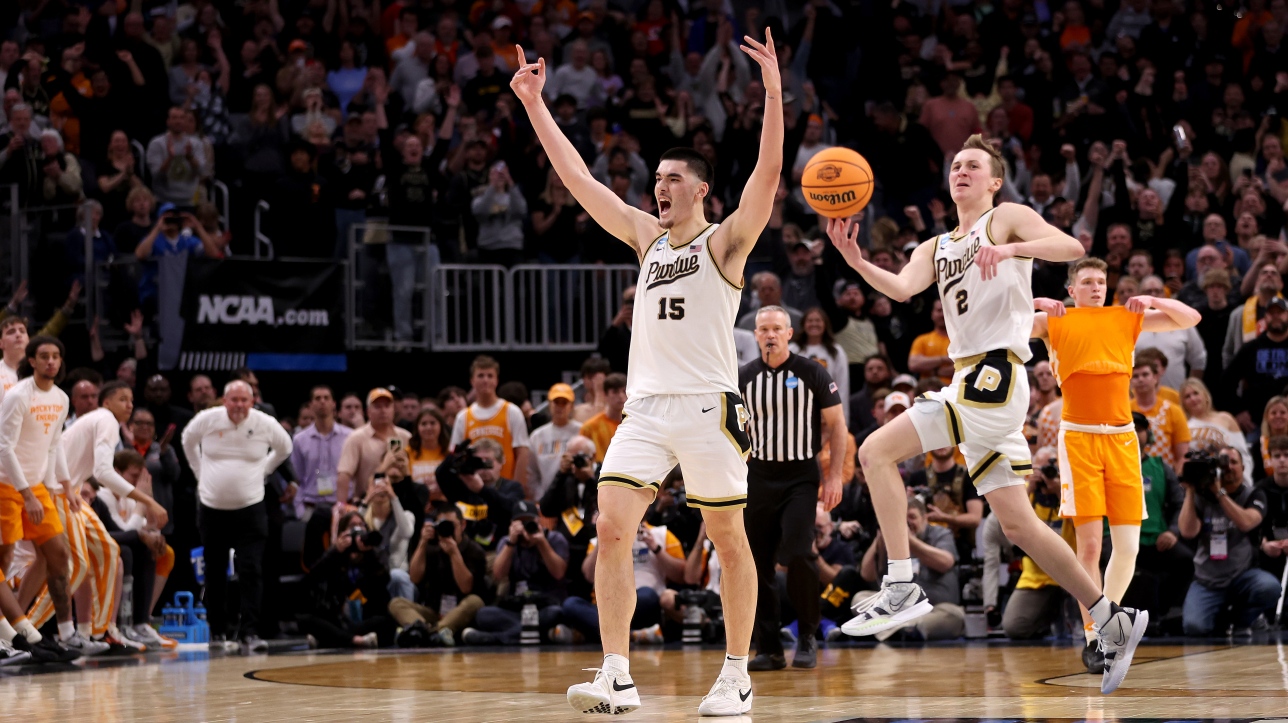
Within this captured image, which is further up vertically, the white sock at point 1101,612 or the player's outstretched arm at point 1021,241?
the player's outstretched arm at point 1021,241

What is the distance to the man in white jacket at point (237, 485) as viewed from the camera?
44.2 ft

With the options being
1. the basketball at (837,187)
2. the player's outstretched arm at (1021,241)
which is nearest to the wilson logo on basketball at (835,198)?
the basketball at (837,187)

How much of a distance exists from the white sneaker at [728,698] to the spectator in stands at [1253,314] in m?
8.58

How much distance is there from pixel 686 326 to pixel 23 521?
23.1 ft

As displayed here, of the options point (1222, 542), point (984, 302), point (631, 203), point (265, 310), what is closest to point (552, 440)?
point (265, 310)

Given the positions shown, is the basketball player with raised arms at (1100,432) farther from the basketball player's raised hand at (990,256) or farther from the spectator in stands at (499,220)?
the spectator in stands at (499,220)

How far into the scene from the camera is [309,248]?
1755 centimetres

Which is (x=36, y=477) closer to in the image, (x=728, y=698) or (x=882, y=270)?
(x=728, y=698)

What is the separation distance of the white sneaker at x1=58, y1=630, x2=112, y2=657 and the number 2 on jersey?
721 cm

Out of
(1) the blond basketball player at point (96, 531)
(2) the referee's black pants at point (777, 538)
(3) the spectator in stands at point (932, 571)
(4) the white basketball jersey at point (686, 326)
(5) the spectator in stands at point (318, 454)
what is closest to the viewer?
(4) the white basketball jersey at point (686, 326)

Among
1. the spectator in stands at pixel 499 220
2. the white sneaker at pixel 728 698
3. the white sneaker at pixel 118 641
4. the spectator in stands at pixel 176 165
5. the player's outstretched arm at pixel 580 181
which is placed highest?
the spectator in stands at pixel 176 165

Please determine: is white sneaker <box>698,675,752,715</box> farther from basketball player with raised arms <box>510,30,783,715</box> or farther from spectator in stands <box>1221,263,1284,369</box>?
spectator in stands <box>1221,263,1284,369</box>

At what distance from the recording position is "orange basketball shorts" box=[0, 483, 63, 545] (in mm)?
11938

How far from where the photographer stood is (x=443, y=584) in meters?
13.6
